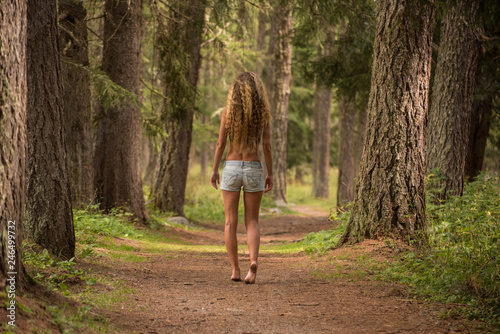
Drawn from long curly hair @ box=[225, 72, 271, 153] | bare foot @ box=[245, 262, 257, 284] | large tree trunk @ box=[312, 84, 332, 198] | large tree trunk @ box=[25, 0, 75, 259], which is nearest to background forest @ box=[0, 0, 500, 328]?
large tree trunk @ box=[25, 0, 75, 259]

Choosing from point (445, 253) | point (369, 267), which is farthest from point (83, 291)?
point (445, 253)

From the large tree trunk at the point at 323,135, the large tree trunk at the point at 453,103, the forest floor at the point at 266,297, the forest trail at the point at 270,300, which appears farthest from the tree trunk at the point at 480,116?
the large tree trunk at the point at 323,135

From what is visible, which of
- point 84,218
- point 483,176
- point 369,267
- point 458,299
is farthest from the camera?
point 483,176

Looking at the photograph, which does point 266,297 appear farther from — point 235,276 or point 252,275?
point 235,276

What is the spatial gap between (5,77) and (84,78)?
5.95 m

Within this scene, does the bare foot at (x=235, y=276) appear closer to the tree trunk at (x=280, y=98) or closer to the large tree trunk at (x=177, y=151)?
the large tree trunk at (x=177, y=151)

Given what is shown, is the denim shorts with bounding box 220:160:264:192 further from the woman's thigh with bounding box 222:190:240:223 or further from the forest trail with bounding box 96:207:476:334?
the forest trail with bounding box 96:207:476:334

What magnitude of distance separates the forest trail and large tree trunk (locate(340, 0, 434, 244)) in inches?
21.2

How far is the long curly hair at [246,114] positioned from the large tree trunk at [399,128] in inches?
80.3

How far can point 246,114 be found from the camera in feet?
19.8

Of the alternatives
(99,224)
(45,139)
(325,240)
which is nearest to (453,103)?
(325,240)

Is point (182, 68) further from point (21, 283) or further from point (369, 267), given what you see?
point (21, 283)

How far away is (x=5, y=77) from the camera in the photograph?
12.1ft

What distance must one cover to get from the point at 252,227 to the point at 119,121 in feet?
18.7
